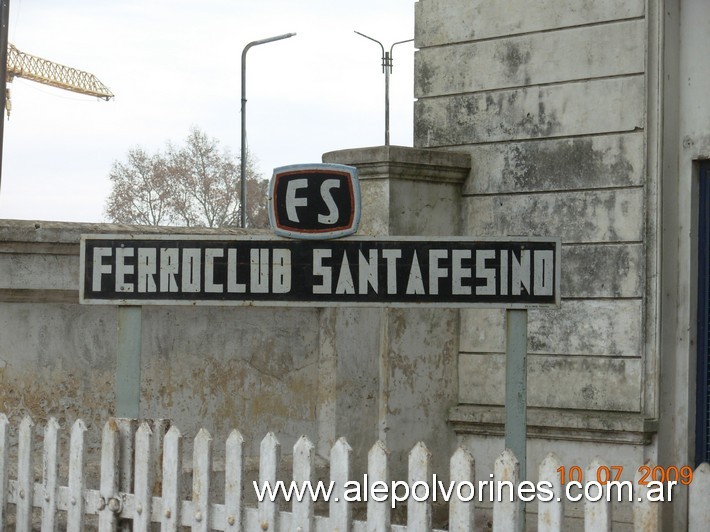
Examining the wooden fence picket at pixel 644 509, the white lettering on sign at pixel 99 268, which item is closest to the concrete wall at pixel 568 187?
the wooden fence picket at pixel 644 509

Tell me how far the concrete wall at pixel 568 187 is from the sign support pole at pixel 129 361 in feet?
10.1

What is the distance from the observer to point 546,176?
323 inches

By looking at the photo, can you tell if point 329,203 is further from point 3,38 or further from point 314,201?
point 3,38

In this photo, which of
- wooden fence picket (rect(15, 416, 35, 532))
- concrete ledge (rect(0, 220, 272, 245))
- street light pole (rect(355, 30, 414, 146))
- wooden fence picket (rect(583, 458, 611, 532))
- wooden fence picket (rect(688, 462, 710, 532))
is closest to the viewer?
wooden fence picket (rect(688, 462, 710, 532))

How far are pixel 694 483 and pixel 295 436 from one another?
12.5 feet

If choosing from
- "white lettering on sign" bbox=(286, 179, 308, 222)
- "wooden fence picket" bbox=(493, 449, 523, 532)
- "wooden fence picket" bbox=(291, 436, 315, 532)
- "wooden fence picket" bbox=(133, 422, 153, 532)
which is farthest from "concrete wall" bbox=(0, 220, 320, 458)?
"wooden fence picket" bbox=(493, 449, 523, 532)

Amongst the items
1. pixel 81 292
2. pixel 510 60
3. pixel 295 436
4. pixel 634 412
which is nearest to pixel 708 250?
pixel 634 412

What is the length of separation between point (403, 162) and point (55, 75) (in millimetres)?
73856

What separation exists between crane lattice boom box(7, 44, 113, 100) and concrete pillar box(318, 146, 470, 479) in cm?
6879

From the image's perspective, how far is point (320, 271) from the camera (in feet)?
18.6

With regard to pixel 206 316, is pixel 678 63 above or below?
above

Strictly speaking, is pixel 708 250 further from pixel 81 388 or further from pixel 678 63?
pixel 81 388

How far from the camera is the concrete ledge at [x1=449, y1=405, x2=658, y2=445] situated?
764 centimetres

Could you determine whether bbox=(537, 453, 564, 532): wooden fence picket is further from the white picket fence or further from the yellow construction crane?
the yellow construction crane
